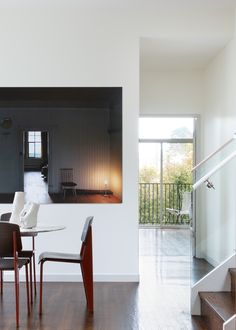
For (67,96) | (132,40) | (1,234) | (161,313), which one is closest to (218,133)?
(132,40)

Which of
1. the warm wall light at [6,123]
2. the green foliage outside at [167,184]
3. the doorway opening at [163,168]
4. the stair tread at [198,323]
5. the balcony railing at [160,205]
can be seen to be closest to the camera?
the stair tread at [198,323]

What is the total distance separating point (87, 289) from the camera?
13.5 feet

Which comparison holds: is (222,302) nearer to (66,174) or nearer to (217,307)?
(217,307)

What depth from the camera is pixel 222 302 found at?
3750mm

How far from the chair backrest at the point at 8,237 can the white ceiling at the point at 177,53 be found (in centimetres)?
294

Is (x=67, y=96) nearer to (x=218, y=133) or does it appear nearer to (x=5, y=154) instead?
(x=5, y=154)

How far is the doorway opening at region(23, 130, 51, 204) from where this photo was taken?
535 centimetres

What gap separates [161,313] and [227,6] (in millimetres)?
3624

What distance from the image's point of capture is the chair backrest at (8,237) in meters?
3.78

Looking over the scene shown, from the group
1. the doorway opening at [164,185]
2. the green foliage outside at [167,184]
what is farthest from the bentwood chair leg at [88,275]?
the green foliage outside at [167,184]

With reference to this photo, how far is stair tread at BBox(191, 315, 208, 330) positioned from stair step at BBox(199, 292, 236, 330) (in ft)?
0.14

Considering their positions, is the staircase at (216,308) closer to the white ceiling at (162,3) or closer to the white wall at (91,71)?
the white wall at (91,71)

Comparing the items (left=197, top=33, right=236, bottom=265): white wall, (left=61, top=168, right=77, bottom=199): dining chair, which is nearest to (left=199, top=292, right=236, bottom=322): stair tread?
(left=197, top=33, right=236, bottom=265): white wall

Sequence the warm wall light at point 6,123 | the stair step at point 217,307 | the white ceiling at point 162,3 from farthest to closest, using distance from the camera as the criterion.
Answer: the warm wall light at point 6,123 < the white ceiling at point 162,3 < the stair step at point 217,307
